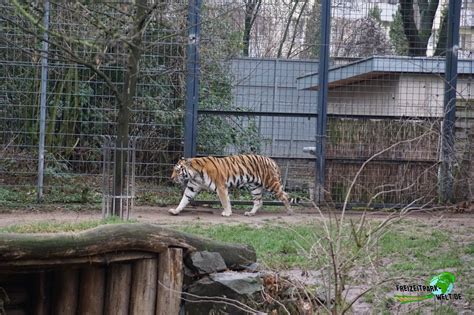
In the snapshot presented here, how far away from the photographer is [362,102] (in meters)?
13.7

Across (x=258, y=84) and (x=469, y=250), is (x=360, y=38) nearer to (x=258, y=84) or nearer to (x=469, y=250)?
(x=258, y=84)

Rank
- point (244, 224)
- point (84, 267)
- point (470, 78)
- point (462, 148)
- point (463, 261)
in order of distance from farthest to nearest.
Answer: point (470, 78) < point (462, 148) < point (244, 224) < point (463, 261) < point (84, 267)

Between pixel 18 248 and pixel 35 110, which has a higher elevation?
pixel 35 110

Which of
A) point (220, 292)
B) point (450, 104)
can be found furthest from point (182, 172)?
point (220, 292)

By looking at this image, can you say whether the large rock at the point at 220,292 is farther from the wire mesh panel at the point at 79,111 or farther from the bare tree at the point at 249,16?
→ the bare tree at the point at 249,16

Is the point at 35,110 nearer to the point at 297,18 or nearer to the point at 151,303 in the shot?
the point at 297,18

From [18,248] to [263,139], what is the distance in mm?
8264

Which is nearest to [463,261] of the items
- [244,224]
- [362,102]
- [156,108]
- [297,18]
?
[244,224]

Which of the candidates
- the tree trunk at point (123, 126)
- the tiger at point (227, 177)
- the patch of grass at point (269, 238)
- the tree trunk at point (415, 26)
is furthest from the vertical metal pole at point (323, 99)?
the tree trunk at point (123, 126)

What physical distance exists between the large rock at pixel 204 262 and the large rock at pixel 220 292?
7cm

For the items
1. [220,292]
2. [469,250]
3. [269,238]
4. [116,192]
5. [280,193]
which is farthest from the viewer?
[280,193]

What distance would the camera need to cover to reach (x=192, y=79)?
1259 cm

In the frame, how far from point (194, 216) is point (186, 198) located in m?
0.46

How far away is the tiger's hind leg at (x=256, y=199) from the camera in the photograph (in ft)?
40.7
